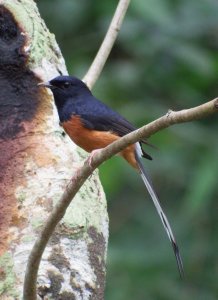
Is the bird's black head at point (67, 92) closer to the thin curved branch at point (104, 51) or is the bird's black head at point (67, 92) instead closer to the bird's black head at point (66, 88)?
the bird's black head at point (66, 88)

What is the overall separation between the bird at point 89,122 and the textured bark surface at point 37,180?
0.08 metres

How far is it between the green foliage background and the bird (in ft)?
5.04

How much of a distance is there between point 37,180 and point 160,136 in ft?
8.16

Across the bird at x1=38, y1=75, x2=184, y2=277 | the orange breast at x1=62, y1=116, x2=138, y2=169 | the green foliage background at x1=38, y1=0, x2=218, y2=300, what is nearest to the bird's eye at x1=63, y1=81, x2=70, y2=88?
the bird at x1=38, y1=75, x2=184, y2=277

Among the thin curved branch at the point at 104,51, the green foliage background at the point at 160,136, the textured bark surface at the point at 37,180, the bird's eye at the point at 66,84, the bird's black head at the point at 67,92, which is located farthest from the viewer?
the green foliage background at the point at 160,136

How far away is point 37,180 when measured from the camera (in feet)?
16.0

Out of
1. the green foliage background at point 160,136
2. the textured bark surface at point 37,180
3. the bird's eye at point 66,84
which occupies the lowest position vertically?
the green foliage background at point 160,136

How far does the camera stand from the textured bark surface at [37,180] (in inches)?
179

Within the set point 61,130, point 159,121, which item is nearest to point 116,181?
point 61,130

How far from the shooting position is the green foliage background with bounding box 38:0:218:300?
718 centimetres

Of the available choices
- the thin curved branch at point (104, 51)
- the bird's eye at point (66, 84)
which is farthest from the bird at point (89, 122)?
the thin curved branch at point (104, 51)

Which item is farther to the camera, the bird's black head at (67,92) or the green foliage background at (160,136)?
the green foliage background at (160,136)

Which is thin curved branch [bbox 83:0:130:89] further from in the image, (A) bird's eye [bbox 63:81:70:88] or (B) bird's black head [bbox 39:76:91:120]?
(A) bird's eye [bbox 63:81:70:88]

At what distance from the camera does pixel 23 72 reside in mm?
5203
